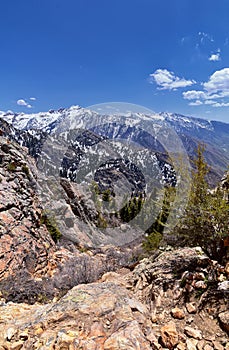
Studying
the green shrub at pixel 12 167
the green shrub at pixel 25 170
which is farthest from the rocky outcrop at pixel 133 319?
the green shrub at pixel 25 170

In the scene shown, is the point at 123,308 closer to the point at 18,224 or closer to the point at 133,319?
the point at 133,319

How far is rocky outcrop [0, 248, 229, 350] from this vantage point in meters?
4.16

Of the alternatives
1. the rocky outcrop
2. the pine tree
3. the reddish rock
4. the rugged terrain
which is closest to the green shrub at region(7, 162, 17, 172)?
the rugged terrain

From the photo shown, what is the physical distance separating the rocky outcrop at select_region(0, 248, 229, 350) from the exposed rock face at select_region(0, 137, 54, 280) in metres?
4.61

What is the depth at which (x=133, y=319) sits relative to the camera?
4680mm

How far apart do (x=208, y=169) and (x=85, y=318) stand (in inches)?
236

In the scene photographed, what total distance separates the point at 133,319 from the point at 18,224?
966 cm

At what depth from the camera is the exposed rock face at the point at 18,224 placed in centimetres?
1080

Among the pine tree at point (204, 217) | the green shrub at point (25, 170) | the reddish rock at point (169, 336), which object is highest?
the green shrub at point (25, 170)

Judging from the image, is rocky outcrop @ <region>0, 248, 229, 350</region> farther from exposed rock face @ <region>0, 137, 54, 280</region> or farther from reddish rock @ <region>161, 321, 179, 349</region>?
exposed rock face @ <region>0, 137, 54, 280</region>

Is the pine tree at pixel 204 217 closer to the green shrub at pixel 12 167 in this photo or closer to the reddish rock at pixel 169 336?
the reddish rock at pixel 169 336

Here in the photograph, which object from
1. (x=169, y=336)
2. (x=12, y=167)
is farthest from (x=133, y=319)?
(x=12, y=167)

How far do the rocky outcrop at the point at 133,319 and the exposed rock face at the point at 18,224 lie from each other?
15.1 feet

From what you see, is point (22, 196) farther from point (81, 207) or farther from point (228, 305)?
point (81, 207)
